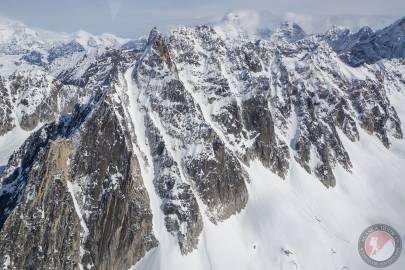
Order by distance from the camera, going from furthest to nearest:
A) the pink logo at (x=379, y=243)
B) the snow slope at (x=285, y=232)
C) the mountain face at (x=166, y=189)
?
the snow slope at (x=285, y=232), the mountain face at (x=166, y=189), the pink logo at (x=379, y=243)

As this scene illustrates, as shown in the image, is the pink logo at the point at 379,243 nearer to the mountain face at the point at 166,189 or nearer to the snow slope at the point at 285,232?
the snow slope at the point at 285,232

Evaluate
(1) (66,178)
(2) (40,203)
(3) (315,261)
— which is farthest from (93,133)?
(3) (315,261)

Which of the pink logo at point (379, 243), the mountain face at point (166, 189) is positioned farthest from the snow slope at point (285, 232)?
the pink logo at point (379, 243)

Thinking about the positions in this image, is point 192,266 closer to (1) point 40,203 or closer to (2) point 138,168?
(2) point 138,168

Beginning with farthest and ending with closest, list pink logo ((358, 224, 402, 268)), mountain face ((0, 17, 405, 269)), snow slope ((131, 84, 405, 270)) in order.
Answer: snow slope ((131, 84, 405, 270)) < mountain face ((0, 17, 405, 269)) < pink logo ((358, 224, 402, 268))

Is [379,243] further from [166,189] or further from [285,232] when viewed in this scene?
[285,232]

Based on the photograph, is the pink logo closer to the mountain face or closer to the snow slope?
the snow slope

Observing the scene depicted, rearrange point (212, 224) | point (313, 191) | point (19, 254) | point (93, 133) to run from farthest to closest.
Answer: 1. point (313, 191)
2. point (212, 224)
3. point (93, 133)
4. point (19, 254)

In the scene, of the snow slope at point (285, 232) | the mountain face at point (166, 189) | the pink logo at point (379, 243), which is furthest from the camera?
the snow slope at point (285, 232)

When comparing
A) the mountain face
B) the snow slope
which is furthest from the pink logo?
the mountain face

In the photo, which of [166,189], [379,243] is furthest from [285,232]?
[379,243]

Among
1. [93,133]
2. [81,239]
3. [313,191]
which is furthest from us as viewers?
[313,191]
